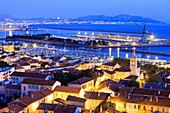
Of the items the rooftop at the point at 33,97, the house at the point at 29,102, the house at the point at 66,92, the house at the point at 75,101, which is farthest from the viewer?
the house at the point at 66,92

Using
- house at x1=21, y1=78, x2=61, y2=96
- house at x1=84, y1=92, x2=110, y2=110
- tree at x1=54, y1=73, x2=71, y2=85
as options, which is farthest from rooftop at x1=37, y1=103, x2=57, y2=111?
tree at x1=54, y1=73, x2=71, y2=85

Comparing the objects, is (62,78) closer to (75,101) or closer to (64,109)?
(75,101)

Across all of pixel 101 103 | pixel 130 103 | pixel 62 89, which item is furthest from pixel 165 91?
pixel 62 89

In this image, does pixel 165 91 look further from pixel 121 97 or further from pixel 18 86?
pixel 18 86

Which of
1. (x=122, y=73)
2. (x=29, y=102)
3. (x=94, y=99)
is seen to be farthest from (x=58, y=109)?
(x=122, y=73)

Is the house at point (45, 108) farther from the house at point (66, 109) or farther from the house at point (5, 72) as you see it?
the house at point (5, 72)

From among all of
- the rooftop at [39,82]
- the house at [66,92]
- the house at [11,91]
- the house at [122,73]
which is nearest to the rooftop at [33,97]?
the house at [66,92]
